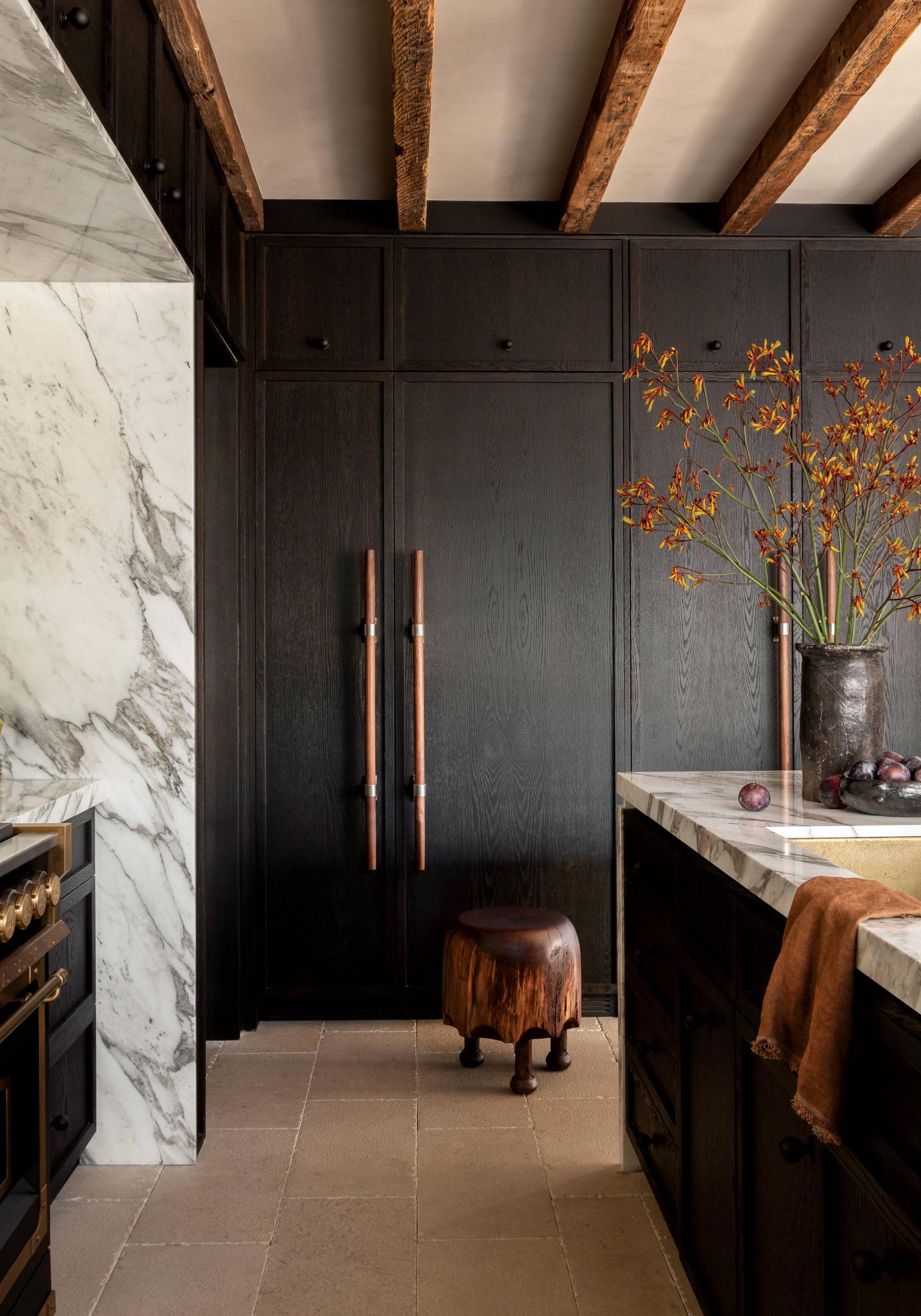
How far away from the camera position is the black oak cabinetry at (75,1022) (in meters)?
2.21

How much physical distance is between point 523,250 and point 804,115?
1.05 meters

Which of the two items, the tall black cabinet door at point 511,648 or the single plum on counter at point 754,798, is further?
the tall black cabinet door at point 511,648

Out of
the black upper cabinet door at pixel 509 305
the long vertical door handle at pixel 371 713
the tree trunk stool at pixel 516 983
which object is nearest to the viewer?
the tree trunk stool at pixel 516 983

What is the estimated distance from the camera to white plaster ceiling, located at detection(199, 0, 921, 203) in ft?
7.99

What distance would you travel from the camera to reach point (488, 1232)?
2.15 metres

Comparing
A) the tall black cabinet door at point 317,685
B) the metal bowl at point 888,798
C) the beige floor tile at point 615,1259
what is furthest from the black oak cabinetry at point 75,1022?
the metal bowl at point 888,798

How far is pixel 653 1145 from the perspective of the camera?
6.91 feet

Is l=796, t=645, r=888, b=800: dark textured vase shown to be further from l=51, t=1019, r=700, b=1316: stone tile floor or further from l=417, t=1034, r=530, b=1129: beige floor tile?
l=417, t=1034, r=530, b=1129: beige floor tile

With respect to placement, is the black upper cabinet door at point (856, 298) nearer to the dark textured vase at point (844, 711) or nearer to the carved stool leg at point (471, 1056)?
the dark textured vase at point (844, 711)

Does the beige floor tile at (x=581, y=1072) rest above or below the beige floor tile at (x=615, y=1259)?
below

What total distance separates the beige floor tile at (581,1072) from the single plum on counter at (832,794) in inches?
51.6

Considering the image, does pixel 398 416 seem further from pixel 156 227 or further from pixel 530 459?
pixel 156 227

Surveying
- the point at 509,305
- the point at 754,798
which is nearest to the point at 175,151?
the point at 509,305

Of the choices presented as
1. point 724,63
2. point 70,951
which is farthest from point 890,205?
point 70,951
